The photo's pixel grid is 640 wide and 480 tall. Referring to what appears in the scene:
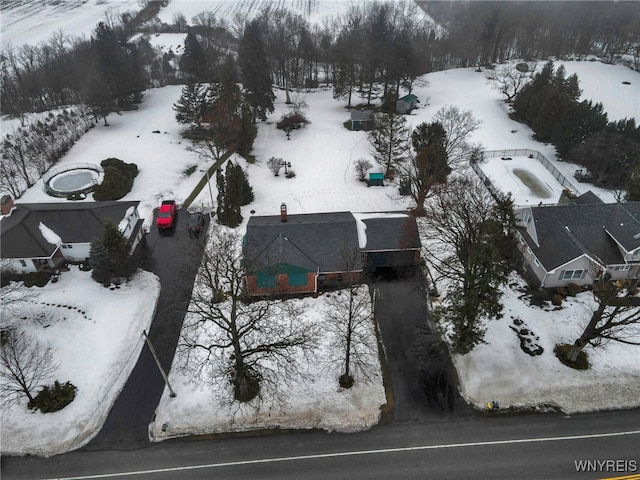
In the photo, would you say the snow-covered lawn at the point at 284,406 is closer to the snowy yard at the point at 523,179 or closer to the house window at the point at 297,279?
the house window at the point at 297,279

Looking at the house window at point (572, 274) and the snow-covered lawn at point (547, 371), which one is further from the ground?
the house window at point (572, 274)

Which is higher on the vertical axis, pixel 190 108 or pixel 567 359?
pixel 190 108

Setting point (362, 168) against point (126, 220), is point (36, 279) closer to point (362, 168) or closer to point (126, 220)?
point (126, 220)

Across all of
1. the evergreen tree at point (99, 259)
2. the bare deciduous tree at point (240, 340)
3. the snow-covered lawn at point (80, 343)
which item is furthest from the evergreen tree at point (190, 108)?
the bare deciduous tree at point (240, 340)

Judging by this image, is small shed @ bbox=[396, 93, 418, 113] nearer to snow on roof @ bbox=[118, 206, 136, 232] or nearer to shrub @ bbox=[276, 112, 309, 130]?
shrub @ bbox=[276, 112, 309, 130]

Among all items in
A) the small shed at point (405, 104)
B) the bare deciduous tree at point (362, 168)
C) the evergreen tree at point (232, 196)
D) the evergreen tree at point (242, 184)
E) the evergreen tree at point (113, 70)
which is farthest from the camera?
the small shed at point (405, 104)

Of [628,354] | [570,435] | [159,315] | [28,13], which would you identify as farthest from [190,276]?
[28,13]

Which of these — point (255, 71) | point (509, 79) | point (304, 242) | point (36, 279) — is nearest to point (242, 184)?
point (304, 242)
